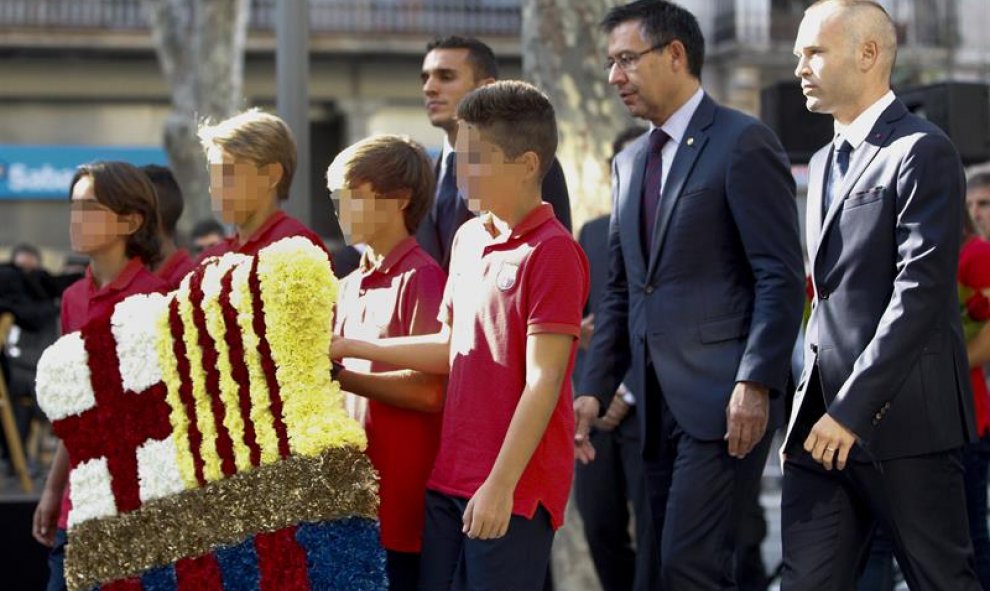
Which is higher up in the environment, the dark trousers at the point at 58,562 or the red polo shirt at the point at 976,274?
the red polo shirt at the point at 976,274

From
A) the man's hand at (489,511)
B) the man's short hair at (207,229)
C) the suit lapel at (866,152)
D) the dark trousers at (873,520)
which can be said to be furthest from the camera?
the man's short hair at (207,229)

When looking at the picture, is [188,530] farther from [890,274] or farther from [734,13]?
[734,13]

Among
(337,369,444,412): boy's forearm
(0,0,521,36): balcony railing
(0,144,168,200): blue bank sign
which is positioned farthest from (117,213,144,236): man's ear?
(0,0,521,36): balcony railing

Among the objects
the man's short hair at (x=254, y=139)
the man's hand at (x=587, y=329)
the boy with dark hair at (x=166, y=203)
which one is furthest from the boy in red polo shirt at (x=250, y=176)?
the man's hand at (x=587, y=329)

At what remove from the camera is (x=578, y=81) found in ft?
30.9

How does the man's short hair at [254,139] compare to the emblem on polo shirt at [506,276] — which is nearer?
the emblem on polo shirt at [506,276]

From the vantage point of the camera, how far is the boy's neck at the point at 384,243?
15.9ft

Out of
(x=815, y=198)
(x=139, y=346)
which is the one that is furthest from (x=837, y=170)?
(x=139, y=346)

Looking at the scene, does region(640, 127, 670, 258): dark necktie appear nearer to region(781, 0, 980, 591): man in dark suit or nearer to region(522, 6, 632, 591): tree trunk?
region(781, 0, 980, 591): man in dark suit

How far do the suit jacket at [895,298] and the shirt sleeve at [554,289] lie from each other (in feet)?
2.34

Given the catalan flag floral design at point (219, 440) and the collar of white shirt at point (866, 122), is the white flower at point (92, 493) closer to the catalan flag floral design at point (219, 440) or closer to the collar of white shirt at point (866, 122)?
the catalan flag floral design at point (219, 440)

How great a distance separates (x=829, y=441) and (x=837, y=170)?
2.79 feet

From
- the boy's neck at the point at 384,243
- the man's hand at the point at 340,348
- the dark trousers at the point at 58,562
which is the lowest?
the dark trousers at the point at 58,562

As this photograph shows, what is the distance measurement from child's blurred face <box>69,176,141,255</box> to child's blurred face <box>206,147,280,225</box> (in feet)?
2.05
